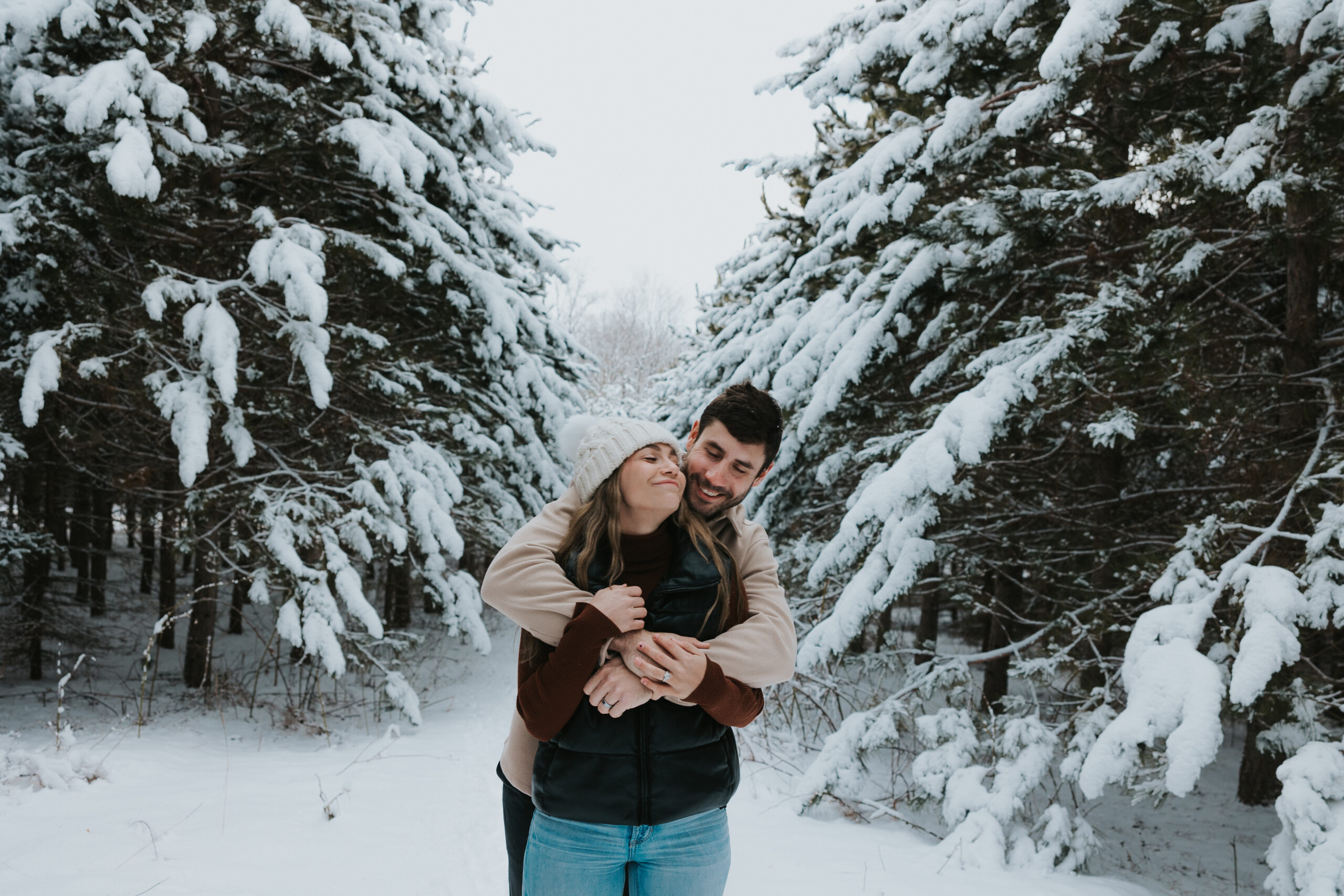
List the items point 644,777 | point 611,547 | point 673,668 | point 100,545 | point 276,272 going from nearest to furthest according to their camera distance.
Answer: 1. point 673,668
2. point 644,777
3. point 611,547
4. point 276,272
5. point 100,545

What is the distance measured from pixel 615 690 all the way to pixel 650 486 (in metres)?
0.47

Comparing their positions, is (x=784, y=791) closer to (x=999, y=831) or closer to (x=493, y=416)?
(x=999, y=831)

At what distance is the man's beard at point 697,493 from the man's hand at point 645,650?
1.37ft

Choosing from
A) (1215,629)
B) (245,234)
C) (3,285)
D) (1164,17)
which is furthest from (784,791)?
(3,285)

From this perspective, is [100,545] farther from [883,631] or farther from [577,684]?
[577,684]

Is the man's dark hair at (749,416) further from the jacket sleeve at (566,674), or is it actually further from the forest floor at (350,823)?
the forest floor at (350,823)

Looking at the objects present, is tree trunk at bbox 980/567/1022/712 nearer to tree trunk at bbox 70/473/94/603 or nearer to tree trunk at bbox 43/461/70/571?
tree trunk at bbox 70/473/94/603

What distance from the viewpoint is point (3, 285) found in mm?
6441

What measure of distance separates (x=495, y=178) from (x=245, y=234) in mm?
4519

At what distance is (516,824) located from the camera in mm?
1993

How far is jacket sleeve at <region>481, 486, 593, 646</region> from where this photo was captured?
1.64 m

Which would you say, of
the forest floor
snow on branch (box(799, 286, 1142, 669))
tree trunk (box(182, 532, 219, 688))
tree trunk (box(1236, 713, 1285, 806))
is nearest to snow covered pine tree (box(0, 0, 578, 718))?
tree trunk (box(182, 532, 219, 688))

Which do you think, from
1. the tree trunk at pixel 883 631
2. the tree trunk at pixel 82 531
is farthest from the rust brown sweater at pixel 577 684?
the tree trunk at pixel 82 531

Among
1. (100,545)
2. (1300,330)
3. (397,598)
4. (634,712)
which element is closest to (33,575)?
(100,545)
